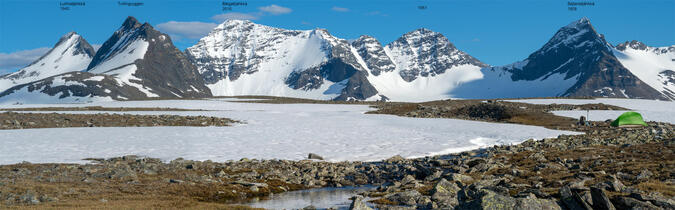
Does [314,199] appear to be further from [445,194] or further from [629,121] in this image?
[629,121]

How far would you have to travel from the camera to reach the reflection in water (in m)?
24.0

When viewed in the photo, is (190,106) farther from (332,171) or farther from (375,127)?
(332,171)

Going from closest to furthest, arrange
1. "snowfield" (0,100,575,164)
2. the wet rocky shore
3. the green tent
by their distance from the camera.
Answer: the wet rocky shore → "snowfield" (0,100,575,164) → the green tent

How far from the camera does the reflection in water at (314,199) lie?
78.7 feet

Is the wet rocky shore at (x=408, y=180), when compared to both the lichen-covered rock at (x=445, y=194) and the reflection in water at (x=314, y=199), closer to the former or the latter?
the lichen-covered rock at (x=445, y=194)

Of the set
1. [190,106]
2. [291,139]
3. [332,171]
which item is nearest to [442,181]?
[332,171]

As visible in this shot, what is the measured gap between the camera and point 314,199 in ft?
84.7

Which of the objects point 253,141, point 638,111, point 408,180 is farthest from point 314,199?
point 638,111

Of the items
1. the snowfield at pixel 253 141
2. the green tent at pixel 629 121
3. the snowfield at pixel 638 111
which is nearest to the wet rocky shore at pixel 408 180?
the snowfield at pixel 253 141

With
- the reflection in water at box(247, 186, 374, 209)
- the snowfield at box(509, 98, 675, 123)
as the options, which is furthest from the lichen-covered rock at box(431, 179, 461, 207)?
the snowfield at box(509, 98, 675, 123)

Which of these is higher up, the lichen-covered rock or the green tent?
the green tent

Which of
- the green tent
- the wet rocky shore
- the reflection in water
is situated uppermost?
the green tent

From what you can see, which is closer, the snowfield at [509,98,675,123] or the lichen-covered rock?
the lichen-covered rock

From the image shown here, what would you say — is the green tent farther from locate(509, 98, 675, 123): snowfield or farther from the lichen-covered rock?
the lichen-covered rock
